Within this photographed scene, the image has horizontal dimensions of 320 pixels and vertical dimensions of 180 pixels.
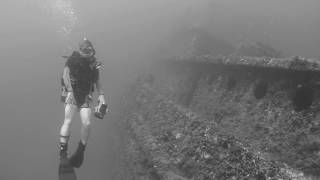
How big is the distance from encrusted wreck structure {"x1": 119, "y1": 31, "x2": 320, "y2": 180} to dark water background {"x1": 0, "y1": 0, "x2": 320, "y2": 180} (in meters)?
3.12

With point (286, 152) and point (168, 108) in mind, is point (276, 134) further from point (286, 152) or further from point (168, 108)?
point (168, 108)

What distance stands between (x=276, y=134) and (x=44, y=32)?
28083 mm

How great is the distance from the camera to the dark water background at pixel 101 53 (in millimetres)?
15992

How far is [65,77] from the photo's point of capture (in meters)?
6.60

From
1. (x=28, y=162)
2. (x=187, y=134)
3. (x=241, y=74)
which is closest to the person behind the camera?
(x=187, y=134)

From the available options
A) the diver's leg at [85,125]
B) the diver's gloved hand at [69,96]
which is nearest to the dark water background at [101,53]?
the diver's leg at [85,125]

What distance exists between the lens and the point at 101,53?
23797 millimetres

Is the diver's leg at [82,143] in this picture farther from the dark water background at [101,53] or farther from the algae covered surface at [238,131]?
the dark water background at [101,53]

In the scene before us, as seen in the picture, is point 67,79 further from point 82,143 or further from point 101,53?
point 101,53

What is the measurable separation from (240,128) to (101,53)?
18.1 meters

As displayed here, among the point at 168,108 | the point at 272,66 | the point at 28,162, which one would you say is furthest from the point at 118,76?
the point at 272,66

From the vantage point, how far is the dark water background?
52.5 ft

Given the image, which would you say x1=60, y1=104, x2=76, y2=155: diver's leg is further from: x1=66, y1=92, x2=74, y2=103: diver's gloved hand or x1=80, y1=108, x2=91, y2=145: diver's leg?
x1=80, y1=108, x2=91, y2=145: diver's leg

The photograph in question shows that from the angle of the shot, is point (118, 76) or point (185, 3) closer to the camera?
point (118, 76)
